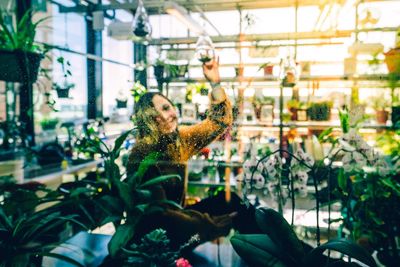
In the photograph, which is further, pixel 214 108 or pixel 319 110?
pixel 319 110

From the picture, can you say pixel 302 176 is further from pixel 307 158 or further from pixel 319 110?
pixel 319 110

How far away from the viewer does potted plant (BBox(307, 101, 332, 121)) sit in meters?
1.20

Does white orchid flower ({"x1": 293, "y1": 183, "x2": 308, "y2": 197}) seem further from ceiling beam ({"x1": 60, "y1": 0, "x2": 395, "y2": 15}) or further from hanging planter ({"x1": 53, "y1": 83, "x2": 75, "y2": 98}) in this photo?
hanging planter ({"x1": 53, "y1": 83, "x2": 75, "y2": 98})

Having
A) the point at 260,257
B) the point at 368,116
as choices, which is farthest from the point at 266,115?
the point at 260,257

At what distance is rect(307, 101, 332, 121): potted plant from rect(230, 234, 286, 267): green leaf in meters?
0.55

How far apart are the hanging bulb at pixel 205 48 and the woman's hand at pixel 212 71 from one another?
0.05ft

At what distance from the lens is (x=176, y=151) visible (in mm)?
1106

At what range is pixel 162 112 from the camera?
3.59ft

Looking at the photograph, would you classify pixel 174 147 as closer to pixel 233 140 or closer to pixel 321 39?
pixel 233 140

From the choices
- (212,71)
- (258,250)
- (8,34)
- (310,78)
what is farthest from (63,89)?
(310,78)

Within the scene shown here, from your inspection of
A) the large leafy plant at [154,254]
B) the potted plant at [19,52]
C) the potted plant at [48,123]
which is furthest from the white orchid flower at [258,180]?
the potted plant at [48,123]

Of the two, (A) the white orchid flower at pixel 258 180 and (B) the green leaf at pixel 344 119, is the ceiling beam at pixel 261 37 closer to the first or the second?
(B) the green leaf at pixel 344 119

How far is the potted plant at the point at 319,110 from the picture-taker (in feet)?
3.94

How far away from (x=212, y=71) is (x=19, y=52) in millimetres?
727
